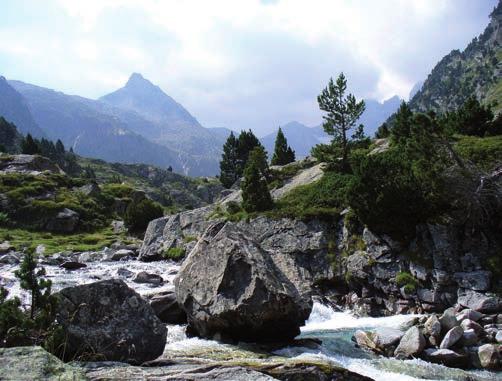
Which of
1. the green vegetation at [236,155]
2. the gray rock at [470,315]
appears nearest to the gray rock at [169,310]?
the gray rock at [470,315]

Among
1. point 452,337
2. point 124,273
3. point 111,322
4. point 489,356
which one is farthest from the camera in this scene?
point 124,273

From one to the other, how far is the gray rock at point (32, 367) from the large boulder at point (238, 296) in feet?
43.9

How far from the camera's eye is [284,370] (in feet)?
37.6

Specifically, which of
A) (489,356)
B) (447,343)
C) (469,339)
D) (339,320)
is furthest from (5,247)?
(489,356)

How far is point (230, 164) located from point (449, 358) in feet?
275

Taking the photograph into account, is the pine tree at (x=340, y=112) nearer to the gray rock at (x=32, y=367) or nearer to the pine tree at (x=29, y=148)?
the gray rock at (x=32, y=367)

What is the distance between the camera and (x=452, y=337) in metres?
19.2

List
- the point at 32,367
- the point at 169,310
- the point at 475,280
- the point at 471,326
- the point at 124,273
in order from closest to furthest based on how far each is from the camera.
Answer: the point at 32,367
the point at 471,326
the point at 169,310
the point at 475,280
the point at 124,273

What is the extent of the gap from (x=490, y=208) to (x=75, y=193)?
8299 centimetres

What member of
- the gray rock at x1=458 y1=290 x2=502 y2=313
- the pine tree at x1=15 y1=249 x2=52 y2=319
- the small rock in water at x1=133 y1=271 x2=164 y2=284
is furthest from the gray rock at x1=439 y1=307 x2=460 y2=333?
the small rock in water at x1=133 y1=271 x2=164 y2=284

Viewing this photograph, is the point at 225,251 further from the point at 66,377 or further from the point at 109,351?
the point at 66,377

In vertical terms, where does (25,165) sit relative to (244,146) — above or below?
below

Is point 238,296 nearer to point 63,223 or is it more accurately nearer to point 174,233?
point 174,233

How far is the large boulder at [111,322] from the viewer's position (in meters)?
14.3
